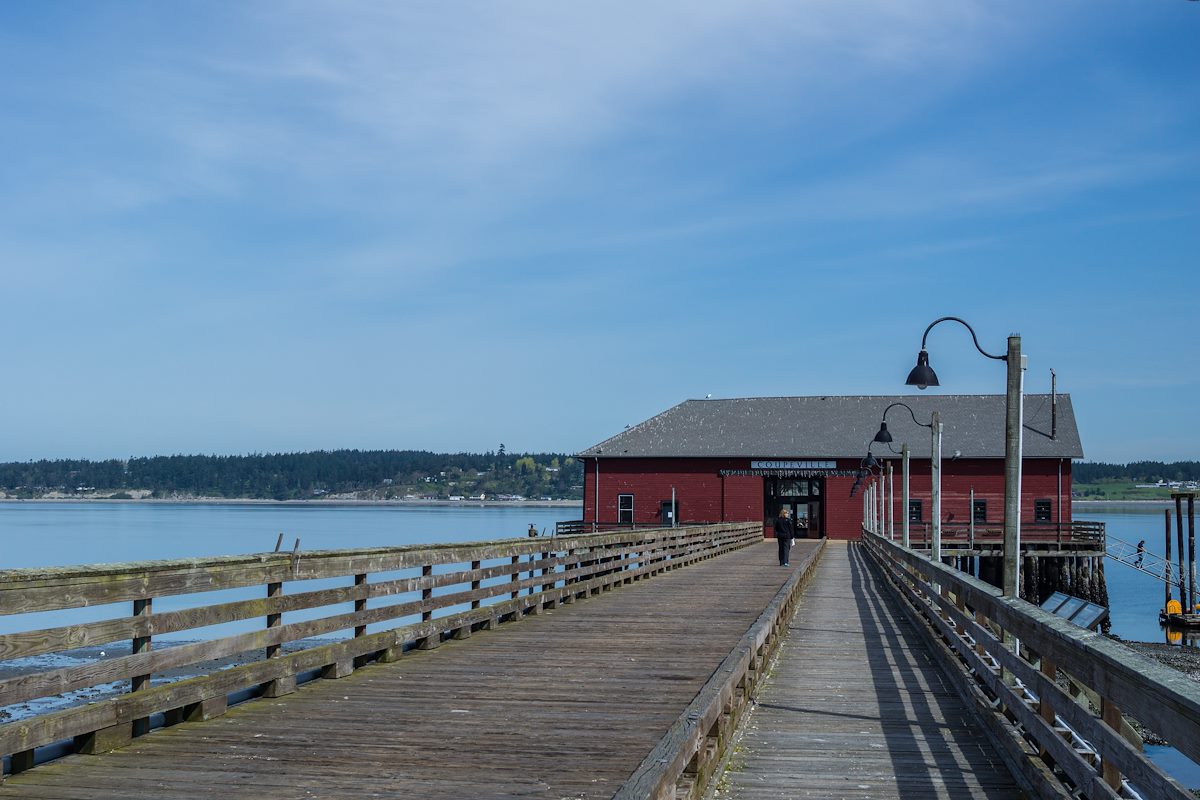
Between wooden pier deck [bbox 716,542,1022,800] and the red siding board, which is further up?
the red siding board

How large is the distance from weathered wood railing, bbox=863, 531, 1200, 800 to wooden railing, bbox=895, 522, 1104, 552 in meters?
45.9

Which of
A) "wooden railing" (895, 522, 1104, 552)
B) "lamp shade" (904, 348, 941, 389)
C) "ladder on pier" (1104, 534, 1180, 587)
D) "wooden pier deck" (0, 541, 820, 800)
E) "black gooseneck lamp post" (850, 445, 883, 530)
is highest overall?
"lamp shade" (904, 348, 941, 389)

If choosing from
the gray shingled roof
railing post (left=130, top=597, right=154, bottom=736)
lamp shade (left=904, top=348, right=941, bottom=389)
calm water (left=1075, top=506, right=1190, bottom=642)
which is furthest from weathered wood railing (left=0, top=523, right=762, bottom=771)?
the gray shingled roof

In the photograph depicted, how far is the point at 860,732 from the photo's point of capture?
9.23 metres

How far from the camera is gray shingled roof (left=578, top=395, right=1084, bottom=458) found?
61875 millimetres

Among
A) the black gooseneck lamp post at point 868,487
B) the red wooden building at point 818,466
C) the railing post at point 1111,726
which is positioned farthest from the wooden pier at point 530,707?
the red wooden building at point 818,466

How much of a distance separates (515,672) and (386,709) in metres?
2.12

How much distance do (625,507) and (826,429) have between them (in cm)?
1141

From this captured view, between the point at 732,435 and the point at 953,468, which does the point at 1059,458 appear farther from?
the point at 732,435

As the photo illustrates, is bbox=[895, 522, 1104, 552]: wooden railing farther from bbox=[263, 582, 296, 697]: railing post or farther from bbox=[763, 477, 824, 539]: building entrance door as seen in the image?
bbox=[263, 582, 296, 697]: railing post

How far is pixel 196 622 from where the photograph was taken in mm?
8383

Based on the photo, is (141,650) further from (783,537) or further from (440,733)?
(783,537)

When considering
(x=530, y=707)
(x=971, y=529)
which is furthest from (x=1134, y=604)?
(x=530, y=707)

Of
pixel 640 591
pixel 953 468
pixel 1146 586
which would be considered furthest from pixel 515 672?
pixel 1146 586
